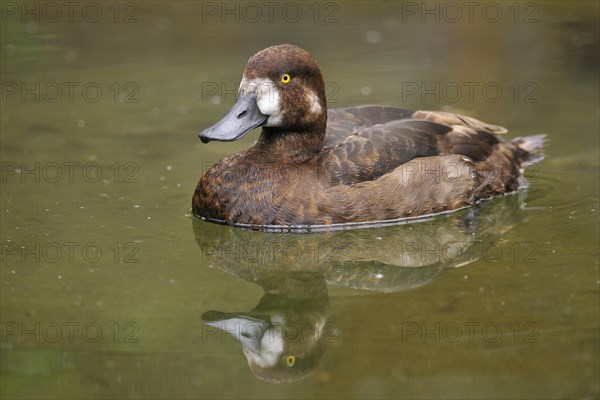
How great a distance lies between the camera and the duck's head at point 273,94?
8.22 m

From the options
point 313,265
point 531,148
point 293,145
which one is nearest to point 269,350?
point 313,265

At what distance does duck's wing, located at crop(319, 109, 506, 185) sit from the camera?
841 centimetres

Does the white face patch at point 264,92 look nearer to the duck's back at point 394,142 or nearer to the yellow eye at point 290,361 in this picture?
the duck's back at point 394,142

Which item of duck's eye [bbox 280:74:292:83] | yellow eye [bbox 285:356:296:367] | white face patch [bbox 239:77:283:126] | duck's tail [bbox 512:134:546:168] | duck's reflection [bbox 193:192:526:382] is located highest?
duck's eye [bbox 280:74:292:83]

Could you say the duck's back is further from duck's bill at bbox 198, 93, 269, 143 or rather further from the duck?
duck's bill at bbox 198, 93, 269, 143

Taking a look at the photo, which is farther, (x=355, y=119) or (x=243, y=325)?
(x=355, y=119)

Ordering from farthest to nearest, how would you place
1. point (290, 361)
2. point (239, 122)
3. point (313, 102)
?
point (313, 102), point (239, 122), point (290, 361)

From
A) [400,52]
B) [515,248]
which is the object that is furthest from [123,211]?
[400,52]

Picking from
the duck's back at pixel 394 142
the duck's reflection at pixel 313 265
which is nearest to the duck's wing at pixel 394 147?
the duck's back at pixel 394 142

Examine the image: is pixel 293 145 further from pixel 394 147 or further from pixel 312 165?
pixel 394 147

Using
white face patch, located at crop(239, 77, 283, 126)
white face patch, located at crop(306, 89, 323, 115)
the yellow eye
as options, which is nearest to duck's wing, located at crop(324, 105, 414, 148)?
white face patch, located at crop(306, 89, 323, 115)

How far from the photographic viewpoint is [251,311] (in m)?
7.06

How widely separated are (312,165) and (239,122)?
26.7 inches

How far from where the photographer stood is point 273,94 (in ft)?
27.2
